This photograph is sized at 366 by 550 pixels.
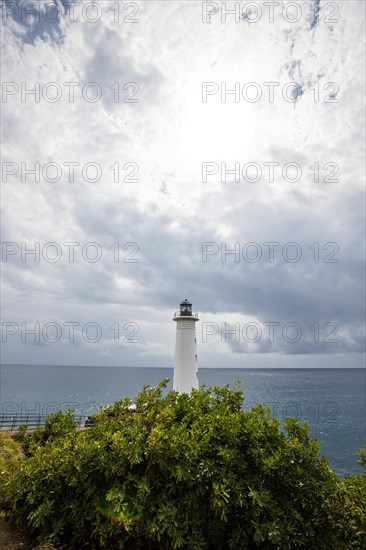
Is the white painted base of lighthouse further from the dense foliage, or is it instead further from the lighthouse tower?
the dense foliage

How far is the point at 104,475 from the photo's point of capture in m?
9.15

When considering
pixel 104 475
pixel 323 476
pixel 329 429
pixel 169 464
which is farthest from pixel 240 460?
pixel 329 429

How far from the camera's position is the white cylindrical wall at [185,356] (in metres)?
26.3

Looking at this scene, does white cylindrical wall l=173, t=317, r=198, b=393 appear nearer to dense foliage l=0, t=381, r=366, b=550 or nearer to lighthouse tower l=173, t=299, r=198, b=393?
lighthouse tower l=173, t=299, r=198, b=393

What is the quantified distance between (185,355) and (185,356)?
0.24ft

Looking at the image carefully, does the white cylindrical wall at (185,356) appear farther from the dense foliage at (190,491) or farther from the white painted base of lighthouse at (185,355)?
the dense foliage at (190,491)

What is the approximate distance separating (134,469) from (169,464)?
105 cm

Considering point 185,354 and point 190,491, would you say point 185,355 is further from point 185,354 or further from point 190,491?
point 190,491

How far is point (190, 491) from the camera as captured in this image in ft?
28.2

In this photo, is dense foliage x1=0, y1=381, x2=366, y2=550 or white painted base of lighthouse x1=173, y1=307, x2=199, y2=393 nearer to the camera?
dense foliage x1=0, y1=381, x2=366, y2=550

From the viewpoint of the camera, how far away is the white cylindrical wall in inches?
1037

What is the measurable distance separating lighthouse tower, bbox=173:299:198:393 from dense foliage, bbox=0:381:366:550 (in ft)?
54.3

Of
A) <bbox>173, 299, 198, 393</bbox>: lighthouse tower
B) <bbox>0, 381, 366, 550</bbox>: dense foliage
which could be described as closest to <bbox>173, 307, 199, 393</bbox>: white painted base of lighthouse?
<bbox>173, 299, 198, 393</bbox>: lighthouse tower

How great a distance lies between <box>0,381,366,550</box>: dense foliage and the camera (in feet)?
26.9
